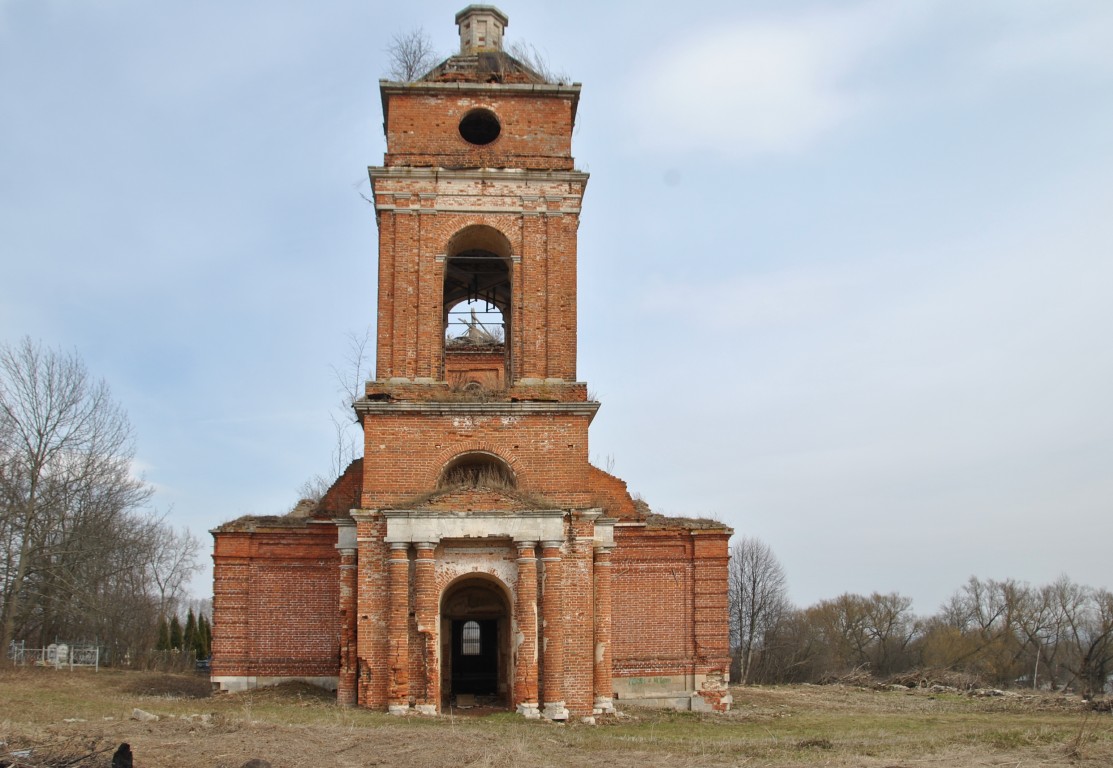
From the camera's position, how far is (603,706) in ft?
57.1

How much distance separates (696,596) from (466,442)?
724cm

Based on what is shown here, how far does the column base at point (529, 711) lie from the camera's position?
16234 mm

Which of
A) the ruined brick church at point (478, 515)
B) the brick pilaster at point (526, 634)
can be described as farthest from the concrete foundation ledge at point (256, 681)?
the brick pilaster at point (526, 634)

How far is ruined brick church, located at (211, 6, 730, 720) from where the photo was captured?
55.0ft

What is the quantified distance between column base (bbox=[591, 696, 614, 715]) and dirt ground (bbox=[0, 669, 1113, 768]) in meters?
0.21

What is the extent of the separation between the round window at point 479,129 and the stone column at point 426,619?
27.3 ft

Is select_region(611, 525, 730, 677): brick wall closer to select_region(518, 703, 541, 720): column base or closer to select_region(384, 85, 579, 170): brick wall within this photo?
select_region(518, 703, 541, 720): column base

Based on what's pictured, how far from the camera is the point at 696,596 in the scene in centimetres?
2189

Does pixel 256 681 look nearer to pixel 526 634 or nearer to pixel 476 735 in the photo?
pixel 526 634

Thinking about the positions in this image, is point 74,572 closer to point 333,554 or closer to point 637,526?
point 333,554

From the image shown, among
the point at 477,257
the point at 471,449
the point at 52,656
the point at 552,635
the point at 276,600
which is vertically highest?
the point at 477,257

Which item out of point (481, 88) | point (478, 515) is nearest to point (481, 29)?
point (481, 88)

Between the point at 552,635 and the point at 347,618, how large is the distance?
360 cm

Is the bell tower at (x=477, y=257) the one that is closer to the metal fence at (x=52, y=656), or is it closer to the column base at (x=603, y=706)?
the column base at (x=603, y=706)
